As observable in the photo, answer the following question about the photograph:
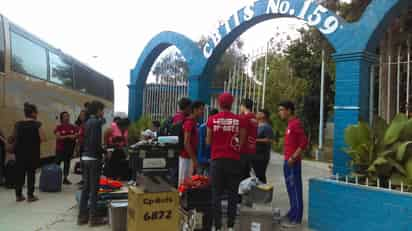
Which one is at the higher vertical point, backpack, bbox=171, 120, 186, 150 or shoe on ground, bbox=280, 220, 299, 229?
backpack, bbox=171, 120, 186, 150

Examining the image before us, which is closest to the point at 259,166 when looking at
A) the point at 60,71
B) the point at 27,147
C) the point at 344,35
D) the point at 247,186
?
the point at 247,186

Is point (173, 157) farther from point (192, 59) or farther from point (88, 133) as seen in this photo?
point (192, 59)

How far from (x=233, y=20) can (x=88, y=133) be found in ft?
12.8

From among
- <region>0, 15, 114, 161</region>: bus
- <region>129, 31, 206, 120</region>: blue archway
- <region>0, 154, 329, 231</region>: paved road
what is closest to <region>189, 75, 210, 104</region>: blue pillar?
<region>129, 31, 206, 120</region>: blue archway

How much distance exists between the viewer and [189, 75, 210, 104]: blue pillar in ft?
30.4

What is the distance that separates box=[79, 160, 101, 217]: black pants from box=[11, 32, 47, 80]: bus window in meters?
4.75

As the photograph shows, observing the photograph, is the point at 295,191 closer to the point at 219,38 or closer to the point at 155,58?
the point at 219,38

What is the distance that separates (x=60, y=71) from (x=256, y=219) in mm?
9470

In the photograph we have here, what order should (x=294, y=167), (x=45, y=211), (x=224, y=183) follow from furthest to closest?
(x=45, y=211), (x=294, y=167), (x=224, y=183)

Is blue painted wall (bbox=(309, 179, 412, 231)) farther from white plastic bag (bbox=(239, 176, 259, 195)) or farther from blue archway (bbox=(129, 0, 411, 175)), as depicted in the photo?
white plastic bag (bbox=(239, 176, 259, 195))

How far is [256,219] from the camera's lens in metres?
4.73

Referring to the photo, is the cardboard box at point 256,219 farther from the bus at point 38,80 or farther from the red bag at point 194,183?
the bus at point 38,80

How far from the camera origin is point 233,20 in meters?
8.00

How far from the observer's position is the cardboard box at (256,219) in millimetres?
4719
